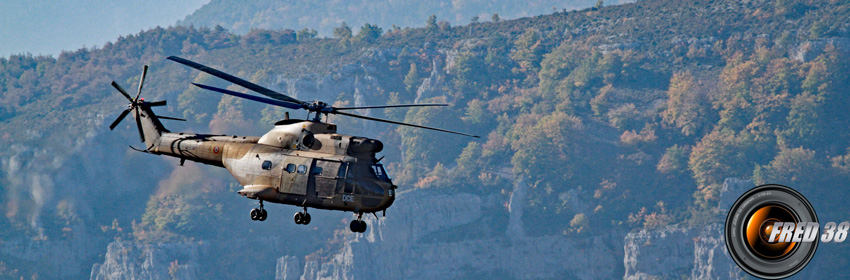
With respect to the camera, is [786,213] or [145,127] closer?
[786,213]

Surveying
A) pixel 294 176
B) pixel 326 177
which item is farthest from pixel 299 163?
Result: pixel 326 177

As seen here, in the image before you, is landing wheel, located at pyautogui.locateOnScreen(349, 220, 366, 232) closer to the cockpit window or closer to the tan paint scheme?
the tan paint scheme

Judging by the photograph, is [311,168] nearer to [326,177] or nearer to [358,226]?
[326,177]

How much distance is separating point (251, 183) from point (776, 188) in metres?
20.3

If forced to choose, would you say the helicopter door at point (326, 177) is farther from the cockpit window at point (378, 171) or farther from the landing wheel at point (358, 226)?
the landing wheel at point (358, 226)

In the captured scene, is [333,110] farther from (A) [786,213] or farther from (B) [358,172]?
(A) [786,213]

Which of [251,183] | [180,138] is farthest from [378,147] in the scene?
[180,138]

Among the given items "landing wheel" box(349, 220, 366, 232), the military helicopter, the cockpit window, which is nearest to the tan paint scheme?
the military helicopter

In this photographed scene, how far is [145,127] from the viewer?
167 feet

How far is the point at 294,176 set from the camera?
42.7m

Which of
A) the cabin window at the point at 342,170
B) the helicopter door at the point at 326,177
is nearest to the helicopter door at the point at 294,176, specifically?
the helicopter door at the point at 326,177

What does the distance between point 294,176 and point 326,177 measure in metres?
1.42

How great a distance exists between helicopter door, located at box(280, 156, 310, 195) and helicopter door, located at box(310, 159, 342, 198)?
0.48m

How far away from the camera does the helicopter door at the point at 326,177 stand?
1652 inches
